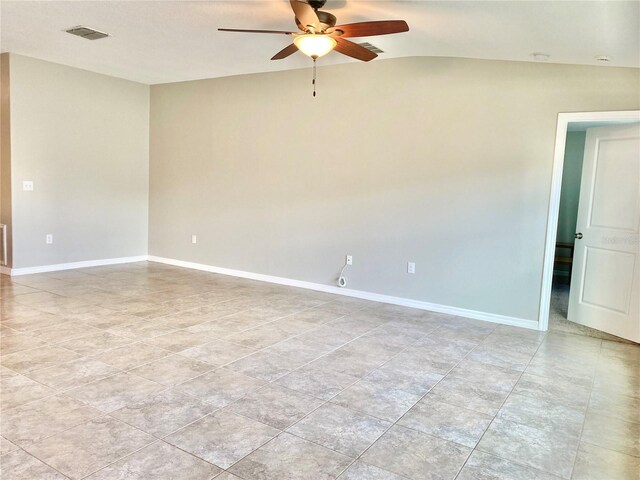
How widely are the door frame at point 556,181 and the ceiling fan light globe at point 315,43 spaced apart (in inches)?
91.4

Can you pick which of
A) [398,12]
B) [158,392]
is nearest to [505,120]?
[398,12]

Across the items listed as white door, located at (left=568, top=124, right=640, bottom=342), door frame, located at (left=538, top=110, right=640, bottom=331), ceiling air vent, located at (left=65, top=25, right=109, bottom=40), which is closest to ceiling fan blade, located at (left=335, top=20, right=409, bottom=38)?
door frame, located at (left=538, top=110, right=640, bottom=331)

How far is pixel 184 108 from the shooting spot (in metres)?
6.64

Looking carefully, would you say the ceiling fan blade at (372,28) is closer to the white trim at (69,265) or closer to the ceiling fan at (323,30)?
the ceiling fan at (323,30)

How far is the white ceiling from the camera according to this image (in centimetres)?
301

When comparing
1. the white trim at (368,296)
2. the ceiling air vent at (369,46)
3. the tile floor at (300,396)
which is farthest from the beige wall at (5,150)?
the ceiling air vent at (369,46)

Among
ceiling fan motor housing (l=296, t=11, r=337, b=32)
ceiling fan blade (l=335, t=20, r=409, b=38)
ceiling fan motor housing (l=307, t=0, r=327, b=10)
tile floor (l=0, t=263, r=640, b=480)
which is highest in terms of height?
ceiling fan motor housing (l=307, t=0, r=327, b=10)

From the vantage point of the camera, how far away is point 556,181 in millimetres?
4168

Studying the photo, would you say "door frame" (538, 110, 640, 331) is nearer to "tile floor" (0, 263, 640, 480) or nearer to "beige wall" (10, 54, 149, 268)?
"tile floor" (0, 263, 640, 480)

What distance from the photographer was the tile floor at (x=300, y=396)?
6.92ft

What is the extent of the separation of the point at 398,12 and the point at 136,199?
5.14 m

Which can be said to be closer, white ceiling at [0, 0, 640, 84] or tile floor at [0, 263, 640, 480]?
tile floor at [0, 263, 640, 480]

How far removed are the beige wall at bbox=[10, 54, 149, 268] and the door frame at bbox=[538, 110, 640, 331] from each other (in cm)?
570

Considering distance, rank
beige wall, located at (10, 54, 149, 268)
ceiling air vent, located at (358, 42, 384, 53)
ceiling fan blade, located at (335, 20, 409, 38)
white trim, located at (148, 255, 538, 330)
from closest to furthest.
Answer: ceiling fan blade, located at (335, 20, 409, 38)
ceiling air vent, located at (358, 42, 384, 53)
white trim, located at (148, 255, 538, 330)
beige wall, located at (10, 54, 149, 268)
